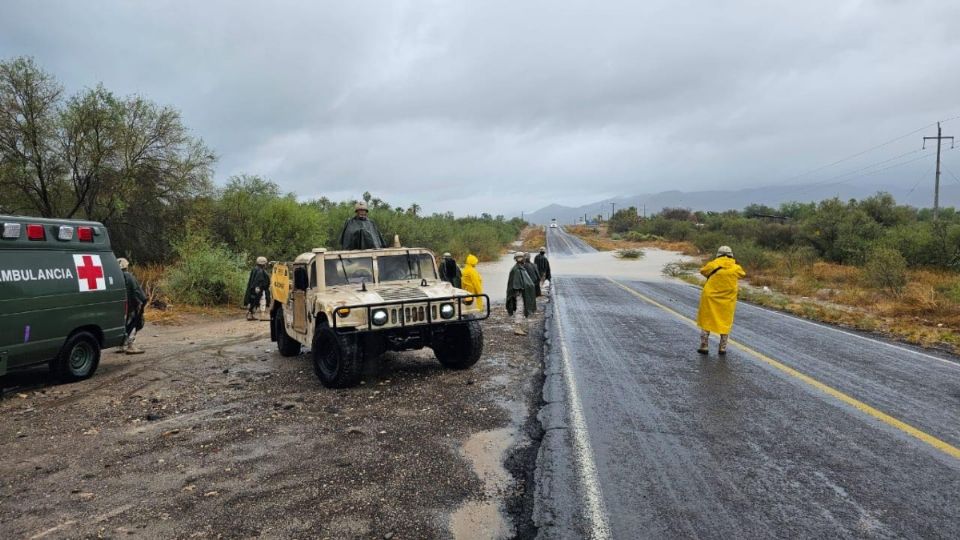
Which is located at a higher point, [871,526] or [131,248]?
[131,248]

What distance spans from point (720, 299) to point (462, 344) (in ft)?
13.7

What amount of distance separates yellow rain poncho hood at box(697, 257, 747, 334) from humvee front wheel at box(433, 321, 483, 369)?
373 cm

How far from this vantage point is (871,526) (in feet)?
12.0

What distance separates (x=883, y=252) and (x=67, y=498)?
24880mm

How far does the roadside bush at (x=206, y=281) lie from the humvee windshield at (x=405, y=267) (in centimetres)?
1118

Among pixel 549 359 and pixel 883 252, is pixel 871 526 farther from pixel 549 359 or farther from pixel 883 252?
pixel 883 252

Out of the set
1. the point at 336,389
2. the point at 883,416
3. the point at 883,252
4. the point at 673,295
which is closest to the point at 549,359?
the point at 336,389

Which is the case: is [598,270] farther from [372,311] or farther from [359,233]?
[372,311]

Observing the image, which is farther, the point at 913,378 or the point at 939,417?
Answer: the point at 913,378

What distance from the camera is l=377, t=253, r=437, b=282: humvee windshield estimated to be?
903cm

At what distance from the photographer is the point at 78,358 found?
860cm

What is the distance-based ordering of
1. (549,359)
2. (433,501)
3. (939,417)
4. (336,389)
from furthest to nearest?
(549,359) < (336,389) < (939,417) < (433,501)

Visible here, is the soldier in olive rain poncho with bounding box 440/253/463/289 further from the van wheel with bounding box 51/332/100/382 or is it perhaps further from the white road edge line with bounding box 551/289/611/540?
the van wheel with bounding box 51/332/100/382

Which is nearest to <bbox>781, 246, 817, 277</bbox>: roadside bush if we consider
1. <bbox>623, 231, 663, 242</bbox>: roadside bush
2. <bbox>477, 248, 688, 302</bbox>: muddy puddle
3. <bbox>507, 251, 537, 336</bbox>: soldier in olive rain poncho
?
<bbox>477, 248, 688, 302</bbox>: muddy puddle
